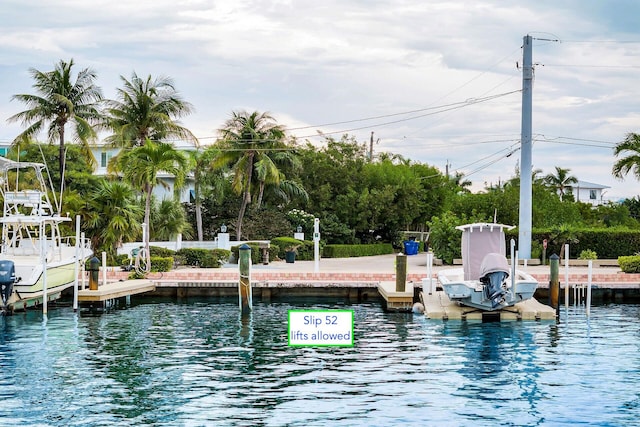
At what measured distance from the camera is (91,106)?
2151 inches

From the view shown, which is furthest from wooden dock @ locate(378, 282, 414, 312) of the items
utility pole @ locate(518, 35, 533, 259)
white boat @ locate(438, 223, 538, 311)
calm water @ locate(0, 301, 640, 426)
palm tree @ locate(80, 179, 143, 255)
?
utility pole @ locate(518, 35, 533, 259)

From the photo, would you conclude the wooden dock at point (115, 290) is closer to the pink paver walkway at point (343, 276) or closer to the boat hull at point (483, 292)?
the pink paver walkway at point (343, 276)

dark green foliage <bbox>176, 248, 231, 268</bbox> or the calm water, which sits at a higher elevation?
dark green foliage <bbox>176, 248, 231, 268</bbox>

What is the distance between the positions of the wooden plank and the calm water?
1154 millimetres

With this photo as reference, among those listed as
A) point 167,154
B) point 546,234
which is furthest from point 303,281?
point 546,234

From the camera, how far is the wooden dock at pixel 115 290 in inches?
1340

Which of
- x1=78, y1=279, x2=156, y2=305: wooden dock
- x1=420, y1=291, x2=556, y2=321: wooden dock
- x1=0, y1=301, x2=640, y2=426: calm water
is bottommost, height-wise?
x1=0, y1=301, x2=640, y2=426: calm water

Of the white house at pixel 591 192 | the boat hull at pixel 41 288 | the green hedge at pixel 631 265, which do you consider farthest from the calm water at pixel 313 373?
the white house at pixel 591 192

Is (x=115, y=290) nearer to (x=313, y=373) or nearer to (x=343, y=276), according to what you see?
(x=343, y=276)

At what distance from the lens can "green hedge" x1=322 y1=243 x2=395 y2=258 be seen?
205 ft

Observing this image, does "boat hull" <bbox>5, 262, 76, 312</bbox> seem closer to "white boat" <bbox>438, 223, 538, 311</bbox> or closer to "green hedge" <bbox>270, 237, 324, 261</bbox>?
"white boat" <bbox>438, 223, 538, 311</bbox>

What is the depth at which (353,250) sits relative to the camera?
212 feet

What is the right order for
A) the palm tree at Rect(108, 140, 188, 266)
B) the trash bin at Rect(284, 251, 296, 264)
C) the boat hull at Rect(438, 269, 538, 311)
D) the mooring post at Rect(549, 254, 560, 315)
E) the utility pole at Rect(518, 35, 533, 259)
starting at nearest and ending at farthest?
the boat hull at Rect(438, 269, 538, 311) < the mooring post at Rect(549, 254, 560, 315) < the palm tree at Rect(108, 140, 188, 266) < the utility pole at Rect(518, 35, 533, 259) < the trash bin at Rect(284, 251, 296, 264)

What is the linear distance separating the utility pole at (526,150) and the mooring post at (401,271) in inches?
648
